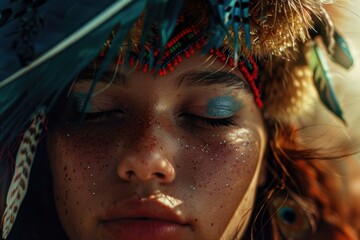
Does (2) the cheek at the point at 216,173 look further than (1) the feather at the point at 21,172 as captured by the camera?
No

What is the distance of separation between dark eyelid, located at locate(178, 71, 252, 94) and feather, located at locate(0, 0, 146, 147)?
36cm

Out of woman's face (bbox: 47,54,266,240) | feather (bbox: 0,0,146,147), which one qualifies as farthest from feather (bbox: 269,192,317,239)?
feather (bbox: 0,0,146,147)

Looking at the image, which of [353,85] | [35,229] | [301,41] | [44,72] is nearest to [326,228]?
[353,85]

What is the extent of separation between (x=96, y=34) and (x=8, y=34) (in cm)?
24

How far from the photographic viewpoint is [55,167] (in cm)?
182

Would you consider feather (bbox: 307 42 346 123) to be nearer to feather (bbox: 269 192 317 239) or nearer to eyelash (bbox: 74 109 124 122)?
feather (bbox: 269 192 317 239)

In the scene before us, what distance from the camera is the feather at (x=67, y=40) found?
1.39 metres

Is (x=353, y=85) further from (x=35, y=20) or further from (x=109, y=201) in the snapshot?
(x=35, y=20)

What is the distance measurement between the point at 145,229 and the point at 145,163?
7.8 inches

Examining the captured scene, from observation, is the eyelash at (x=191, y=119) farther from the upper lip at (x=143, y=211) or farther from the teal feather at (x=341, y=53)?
the teal feather at (x=341, y=53)

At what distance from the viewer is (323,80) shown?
1.88m

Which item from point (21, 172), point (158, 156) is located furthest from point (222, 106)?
point (21, 172)

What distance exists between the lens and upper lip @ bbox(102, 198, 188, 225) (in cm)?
161

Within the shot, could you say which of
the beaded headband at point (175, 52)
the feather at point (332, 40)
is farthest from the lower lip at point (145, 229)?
the feather at point (332, 40)
